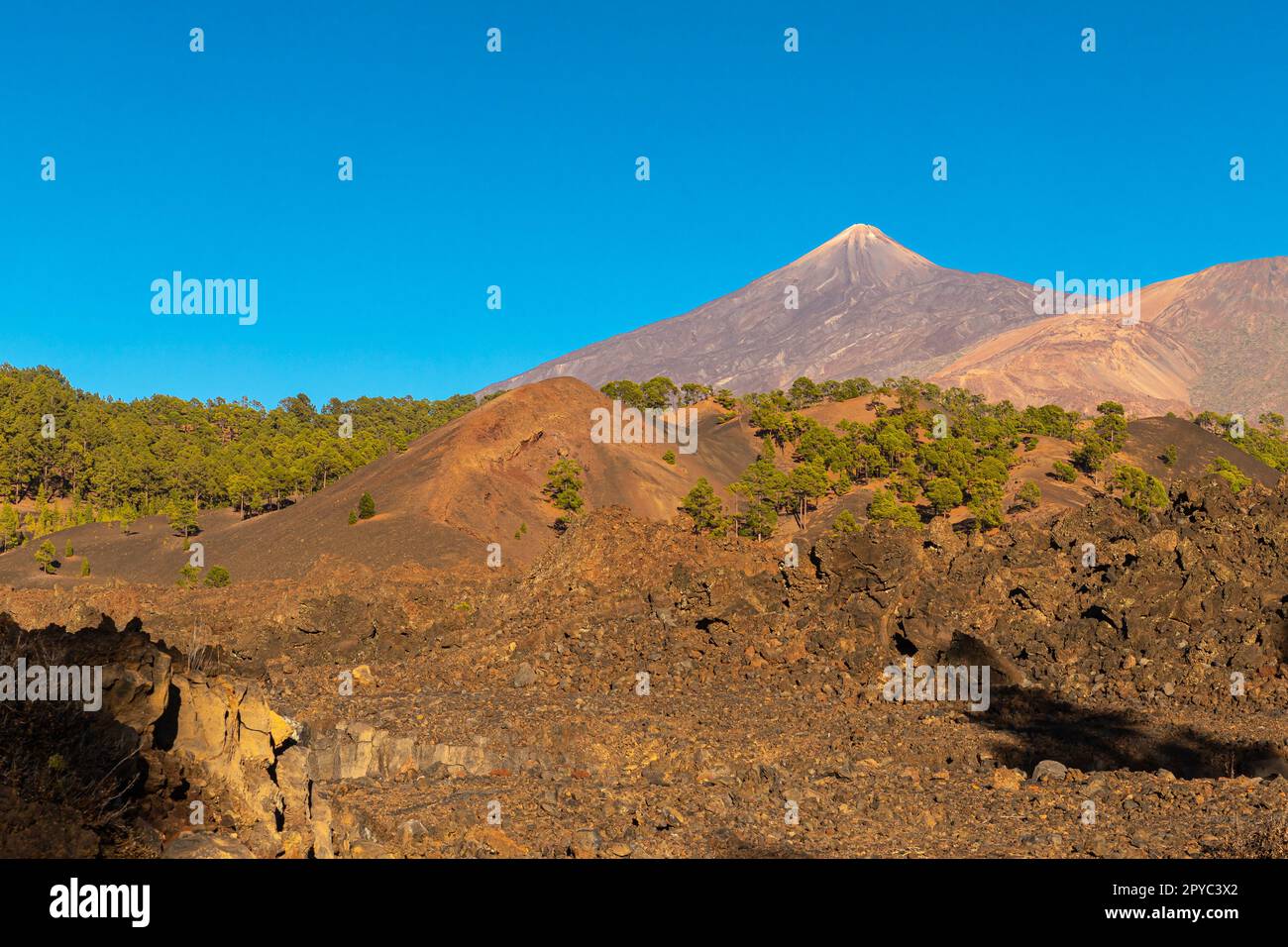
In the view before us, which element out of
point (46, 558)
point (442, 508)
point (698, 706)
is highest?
point (442, 508)

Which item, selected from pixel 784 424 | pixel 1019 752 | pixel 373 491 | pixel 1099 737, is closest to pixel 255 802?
pixel 1019 752

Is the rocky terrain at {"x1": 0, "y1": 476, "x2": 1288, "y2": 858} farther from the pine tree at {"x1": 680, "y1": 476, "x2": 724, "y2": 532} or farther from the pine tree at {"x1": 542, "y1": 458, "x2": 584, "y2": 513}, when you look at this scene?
the pine tree at {"x1": 542, "y1": 458, "x2": 584, "y2": 513}

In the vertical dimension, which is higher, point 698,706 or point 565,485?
point 565,485

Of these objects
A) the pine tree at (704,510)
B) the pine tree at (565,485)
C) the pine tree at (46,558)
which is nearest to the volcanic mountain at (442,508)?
the pine tree at (46,558)

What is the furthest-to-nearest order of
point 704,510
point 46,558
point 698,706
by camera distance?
1. point 704,510
2. point 46,558
3. point 698,706

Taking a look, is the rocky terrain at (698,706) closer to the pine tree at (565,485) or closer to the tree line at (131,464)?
the pine tree at (565,485)

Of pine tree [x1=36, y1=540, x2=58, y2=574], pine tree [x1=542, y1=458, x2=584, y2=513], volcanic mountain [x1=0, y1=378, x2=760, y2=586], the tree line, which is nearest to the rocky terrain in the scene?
volcanic mountain [x1=0, y1=378, x2=760, y2=586]

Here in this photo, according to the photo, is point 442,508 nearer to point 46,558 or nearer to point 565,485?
point 565,485

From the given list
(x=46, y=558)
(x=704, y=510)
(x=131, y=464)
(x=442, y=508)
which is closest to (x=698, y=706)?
(x=704, y=510)
